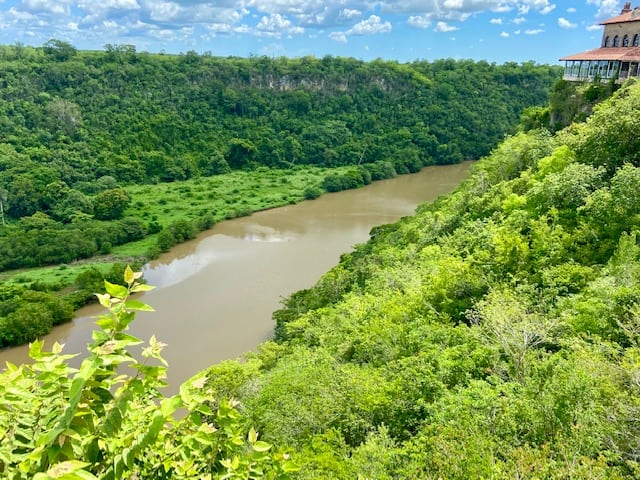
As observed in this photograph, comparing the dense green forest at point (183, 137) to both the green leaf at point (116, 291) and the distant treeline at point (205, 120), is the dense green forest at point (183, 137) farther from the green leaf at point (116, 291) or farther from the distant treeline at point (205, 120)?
the green leaf at point (116, 291)

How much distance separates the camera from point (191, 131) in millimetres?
60844

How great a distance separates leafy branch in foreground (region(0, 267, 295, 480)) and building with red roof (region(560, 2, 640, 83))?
24.7 meters

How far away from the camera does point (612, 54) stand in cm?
2305

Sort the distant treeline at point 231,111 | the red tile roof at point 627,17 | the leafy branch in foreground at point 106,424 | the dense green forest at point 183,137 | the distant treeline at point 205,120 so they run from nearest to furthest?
the leafy branch in foreground at point 106,424 → the red tile roof at point 627,17 → the dense green forest at point 183,137 → the distant treeline at point 205,120 → the distant treeline at point 231,111

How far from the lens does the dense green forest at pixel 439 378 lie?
2.27 meters

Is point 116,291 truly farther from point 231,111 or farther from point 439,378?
point 231,111

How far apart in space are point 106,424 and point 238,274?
2725 centimetres

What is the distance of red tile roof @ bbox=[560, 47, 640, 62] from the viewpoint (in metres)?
21.5

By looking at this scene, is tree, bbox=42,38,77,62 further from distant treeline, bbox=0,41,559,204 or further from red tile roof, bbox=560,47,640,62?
red tile roof, bbox=560,47,640,62

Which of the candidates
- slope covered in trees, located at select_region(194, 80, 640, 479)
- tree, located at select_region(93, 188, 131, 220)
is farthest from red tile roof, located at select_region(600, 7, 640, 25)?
tree, located at select_region(93, 188, 131, 220)

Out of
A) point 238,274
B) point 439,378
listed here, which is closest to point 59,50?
point 238,274

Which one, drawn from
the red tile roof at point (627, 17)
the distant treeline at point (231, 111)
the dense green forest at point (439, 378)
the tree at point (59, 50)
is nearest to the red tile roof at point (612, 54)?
the red tile roof at point (627, 17)

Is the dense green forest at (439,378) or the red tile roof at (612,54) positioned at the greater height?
the red tile roof at (612,54)

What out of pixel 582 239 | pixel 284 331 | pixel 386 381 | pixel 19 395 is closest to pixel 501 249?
pixel 582 239
